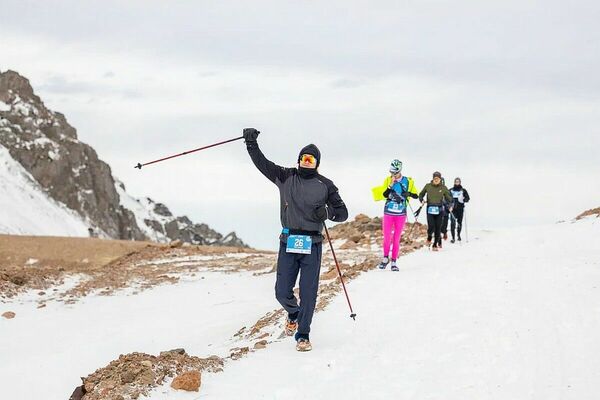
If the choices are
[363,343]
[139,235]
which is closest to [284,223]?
[363,343]

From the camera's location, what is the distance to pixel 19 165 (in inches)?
3391

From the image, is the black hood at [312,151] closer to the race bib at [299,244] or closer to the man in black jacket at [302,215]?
the man in black jacket at [302,215]

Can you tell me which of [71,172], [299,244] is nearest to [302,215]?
[299,244]

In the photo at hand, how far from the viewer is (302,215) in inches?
326

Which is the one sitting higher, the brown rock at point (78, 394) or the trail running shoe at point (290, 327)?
the trail running shoe at point (290, 327)

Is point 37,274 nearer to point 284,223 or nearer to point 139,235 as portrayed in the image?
point 284,223

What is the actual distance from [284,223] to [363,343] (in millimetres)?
1751

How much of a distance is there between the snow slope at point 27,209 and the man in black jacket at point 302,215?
59024 mm

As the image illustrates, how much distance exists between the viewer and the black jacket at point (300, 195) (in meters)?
8.27

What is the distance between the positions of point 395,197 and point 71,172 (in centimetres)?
8772

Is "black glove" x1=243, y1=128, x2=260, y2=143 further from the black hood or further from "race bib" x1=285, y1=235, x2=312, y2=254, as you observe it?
"race bib" x1=285, y1=235, x2=312, y2=254

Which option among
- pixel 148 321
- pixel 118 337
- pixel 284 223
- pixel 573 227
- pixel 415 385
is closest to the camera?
pixel 415 385

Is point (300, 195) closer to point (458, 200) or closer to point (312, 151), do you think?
point (312, 151)

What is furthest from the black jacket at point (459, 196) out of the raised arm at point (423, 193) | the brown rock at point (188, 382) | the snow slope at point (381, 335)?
the brown rock at point (188, 382)
